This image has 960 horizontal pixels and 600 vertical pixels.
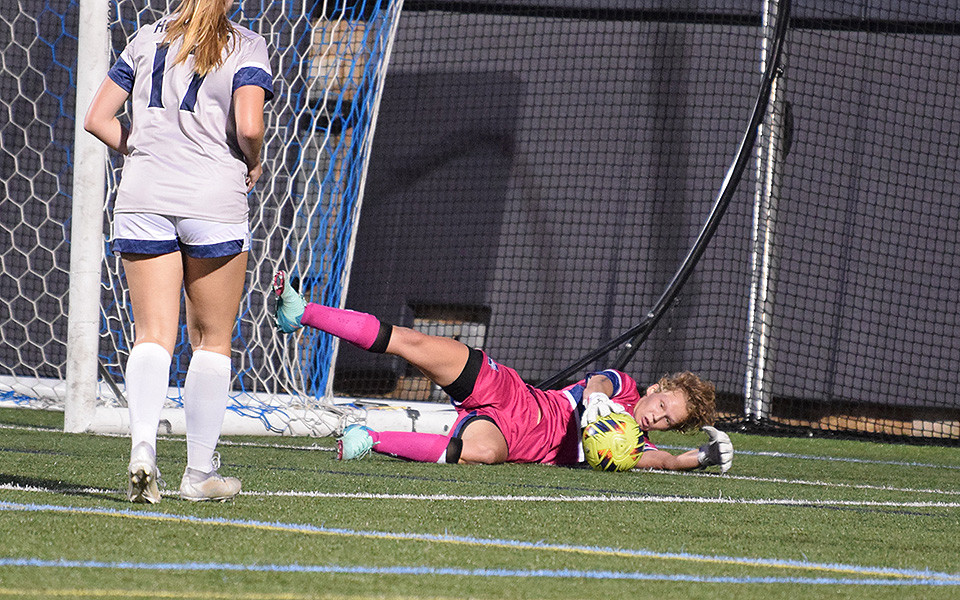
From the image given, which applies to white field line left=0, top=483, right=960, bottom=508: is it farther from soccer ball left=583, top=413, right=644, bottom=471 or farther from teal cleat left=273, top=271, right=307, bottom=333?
teal cleat left=273, top=271, right=307, bottom=333

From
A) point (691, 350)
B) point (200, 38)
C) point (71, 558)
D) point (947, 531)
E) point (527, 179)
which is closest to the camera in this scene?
point (71, 558)

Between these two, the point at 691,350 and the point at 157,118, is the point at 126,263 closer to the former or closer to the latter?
the point at 157,118

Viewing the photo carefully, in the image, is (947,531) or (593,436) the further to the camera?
(593,436)

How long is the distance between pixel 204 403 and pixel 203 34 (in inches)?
38.3

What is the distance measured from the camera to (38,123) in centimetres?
878

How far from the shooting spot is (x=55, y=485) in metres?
3.12

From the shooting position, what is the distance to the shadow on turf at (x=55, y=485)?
2.95m

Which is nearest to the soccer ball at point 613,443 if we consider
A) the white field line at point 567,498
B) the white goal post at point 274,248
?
the white field line at point 567,498

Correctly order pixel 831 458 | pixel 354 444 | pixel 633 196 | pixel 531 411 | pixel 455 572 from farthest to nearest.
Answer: pixel 633 196 → pixel 831 458 → pixel 531 411 → pixel 354 444 → pixel 455 572

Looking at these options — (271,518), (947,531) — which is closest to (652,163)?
(947,531)

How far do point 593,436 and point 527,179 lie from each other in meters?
4.50

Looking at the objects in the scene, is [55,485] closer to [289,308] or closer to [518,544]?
[289,308]

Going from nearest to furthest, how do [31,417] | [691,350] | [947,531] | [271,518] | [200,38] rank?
1. [271,518]
2. [200,38]
3. [947,531]
4. [31,417]
5. [691,350]

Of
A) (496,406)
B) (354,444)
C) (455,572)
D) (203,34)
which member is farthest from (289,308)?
(455,572)
